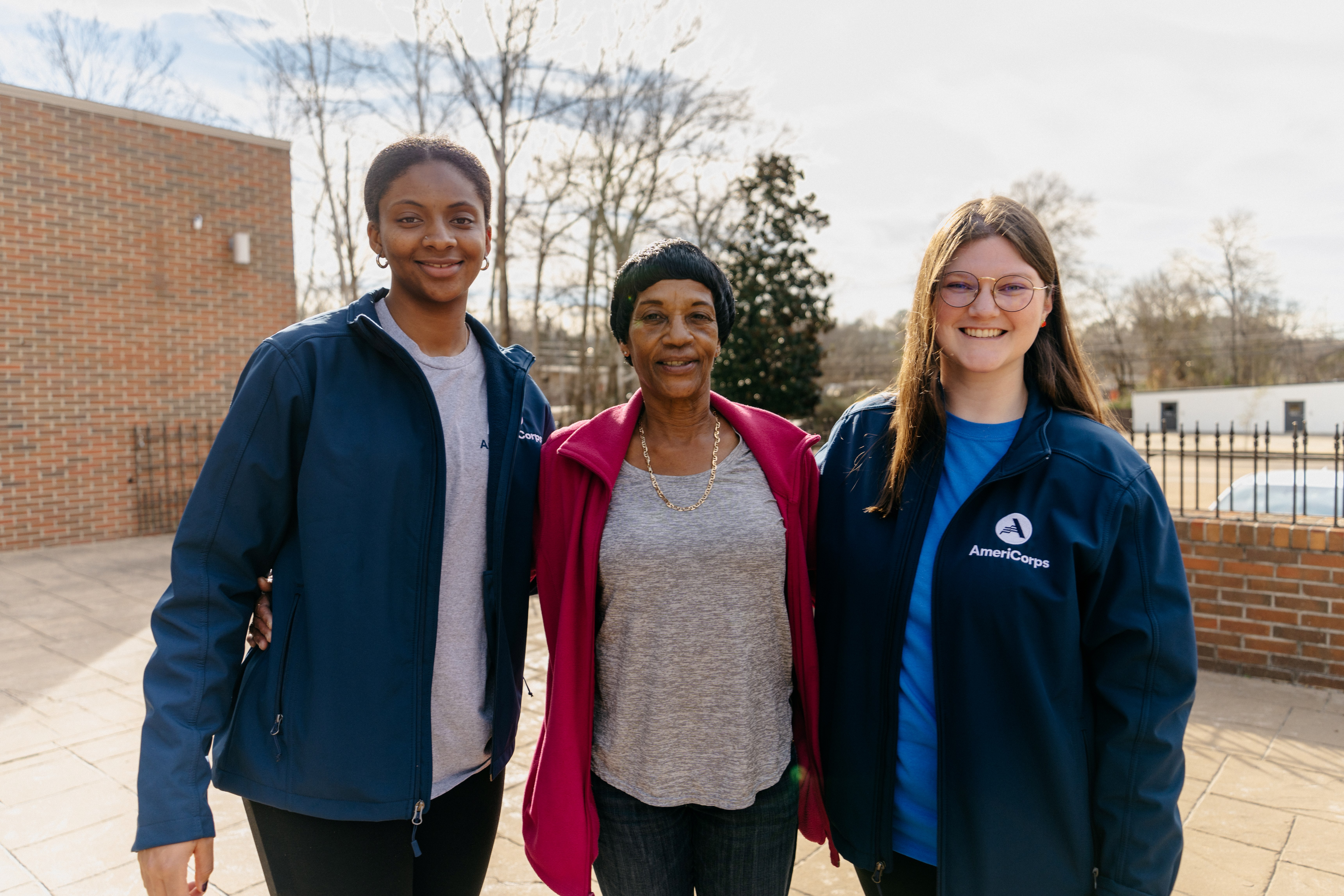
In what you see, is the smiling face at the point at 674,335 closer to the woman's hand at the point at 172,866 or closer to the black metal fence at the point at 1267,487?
the woman's hand at the point at 172,866

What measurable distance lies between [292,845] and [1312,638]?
17.9ft

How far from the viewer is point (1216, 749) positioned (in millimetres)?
3986

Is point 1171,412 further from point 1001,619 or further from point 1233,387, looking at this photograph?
point 1001,619

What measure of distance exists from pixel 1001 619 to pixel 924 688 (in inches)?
9.9

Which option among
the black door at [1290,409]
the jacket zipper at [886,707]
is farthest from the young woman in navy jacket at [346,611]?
the black door at [1290,409]

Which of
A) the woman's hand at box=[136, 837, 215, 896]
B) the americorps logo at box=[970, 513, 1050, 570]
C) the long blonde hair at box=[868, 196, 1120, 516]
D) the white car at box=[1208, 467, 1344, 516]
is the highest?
the long blonde hair at box=[868, 196, 1120, 516]

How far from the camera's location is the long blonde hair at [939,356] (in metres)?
1.77

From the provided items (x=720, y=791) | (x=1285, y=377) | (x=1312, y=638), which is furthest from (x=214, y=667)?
(x=1285, y=377)

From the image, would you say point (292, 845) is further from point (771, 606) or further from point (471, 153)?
point (471, 153)

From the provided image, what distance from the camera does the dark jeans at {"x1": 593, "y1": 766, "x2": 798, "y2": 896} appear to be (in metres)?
1.85

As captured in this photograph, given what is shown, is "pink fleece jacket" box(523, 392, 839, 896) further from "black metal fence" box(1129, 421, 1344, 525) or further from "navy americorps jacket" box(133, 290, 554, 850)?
"black metal fence" box(1129, 421, 1344, 525)

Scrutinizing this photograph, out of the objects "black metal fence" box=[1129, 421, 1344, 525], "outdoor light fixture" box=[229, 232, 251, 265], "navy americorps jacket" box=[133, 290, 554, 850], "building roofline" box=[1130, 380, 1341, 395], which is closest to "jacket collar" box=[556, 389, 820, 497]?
"navy americorps jacket" box=[133, 290, 554, 850]

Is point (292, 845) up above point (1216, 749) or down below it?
above

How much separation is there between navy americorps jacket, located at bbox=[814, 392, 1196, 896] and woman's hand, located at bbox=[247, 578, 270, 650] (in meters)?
1.29
